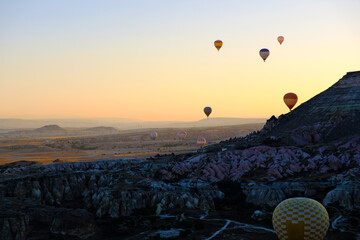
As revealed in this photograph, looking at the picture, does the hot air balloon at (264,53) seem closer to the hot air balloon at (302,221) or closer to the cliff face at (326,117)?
the cliff face at (326,117)

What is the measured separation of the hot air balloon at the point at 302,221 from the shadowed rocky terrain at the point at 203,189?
4376 mm

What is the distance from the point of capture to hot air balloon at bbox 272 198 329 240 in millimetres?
33375

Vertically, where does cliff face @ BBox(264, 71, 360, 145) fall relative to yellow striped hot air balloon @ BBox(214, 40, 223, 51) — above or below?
below

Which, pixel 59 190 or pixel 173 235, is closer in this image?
pixel 173 235

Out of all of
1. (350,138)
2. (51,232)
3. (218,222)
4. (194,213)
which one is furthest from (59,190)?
(350,138)

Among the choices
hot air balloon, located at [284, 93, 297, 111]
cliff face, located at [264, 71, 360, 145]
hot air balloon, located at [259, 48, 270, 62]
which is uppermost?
hot air balloon, located at [259, 48, 270, 62]

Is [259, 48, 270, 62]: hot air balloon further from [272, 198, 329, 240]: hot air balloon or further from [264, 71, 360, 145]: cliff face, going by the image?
[272, 198, 329, 240]: hot air balloon

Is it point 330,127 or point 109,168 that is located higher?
point 330,127

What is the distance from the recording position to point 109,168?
65.7 meters

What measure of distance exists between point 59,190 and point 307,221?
32382 mm

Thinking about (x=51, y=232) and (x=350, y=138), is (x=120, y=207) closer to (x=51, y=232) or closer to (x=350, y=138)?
(x=51, y=232)

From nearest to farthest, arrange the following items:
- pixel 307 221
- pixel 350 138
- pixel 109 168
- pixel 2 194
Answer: pixel 307 221, pixel 2 194, pixel 350 138, pixel 109 168

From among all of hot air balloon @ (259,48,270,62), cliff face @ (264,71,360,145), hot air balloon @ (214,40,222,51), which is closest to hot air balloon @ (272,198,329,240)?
cliff face @ (264,71,360,145)

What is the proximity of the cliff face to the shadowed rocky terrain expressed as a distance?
220mm
